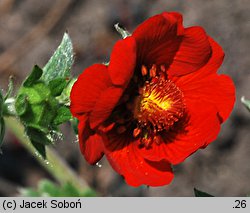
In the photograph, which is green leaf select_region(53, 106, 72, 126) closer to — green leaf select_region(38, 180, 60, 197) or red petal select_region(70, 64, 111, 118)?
red petal select_region(70, 64, 111, 118)

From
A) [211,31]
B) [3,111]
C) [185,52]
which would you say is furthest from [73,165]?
[185,52]

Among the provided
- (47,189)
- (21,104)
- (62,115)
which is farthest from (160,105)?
(47,189)

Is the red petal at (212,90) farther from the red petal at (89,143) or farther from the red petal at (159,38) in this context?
the red petal at (89,143)

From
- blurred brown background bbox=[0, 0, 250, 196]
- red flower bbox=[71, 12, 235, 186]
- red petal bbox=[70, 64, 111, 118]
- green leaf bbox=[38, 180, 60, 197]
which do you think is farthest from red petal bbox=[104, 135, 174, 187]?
blurred brown background bbox=[0, 0, 250, 196]

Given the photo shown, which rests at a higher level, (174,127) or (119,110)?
(119,110)

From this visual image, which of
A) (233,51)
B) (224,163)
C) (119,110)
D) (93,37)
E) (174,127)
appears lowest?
(224,163)

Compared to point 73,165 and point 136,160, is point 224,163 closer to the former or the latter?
point 73,165
